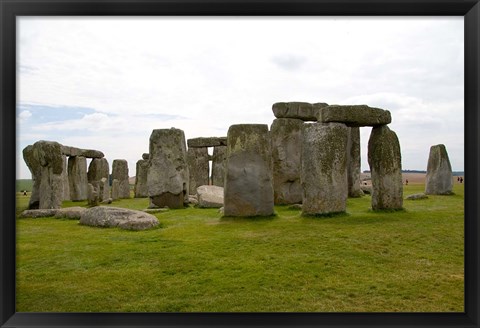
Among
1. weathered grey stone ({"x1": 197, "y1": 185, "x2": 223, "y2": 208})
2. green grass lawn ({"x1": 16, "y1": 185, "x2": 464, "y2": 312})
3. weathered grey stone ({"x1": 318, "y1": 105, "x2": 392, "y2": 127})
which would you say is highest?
weathered grey stone ({"x1": 318, "y1": 105, "x2": 392, "y2": 127})

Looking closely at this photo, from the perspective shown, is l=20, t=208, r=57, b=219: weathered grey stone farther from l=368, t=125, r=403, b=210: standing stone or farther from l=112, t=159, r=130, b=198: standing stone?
l=112, t=159, r=130, b=198: standing stone

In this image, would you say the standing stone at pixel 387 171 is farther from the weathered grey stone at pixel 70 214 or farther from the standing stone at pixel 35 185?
the standing stone at pixel 35 185

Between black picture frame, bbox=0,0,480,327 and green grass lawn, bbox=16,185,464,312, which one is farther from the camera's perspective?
green grass lawn, bbox=16,185,464,312

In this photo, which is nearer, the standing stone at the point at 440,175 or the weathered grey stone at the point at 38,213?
the weathered grey stone at the point at 38,213

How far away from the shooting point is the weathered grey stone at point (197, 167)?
21.5 metres

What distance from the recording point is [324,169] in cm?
937

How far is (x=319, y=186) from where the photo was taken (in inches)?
370

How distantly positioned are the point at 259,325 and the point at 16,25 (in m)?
2.48

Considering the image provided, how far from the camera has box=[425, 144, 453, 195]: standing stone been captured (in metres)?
15.2

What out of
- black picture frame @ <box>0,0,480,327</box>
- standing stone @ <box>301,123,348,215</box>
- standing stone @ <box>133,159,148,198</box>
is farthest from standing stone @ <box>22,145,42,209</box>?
black picture frame @ <box>0,0,480,327</box>

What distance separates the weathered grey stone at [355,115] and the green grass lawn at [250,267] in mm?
2306

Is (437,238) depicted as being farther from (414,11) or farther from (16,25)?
(16,25)

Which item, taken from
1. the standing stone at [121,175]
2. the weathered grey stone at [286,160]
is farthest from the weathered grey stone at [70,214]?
the standing stone at [121,175]

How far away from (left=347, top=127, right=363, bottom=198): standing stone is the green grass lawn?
19.4 ft
